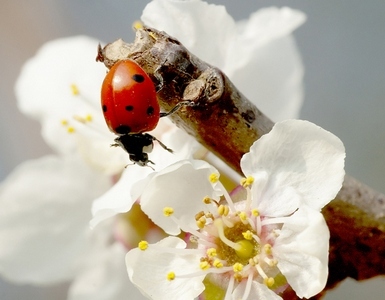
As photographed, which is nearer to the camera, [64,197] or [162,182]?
[162,182]

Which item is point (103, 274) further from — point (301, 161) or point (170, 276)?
Result: point (301, 161)

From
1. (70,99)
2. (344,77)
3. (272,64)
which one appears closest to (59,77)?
(70,99)

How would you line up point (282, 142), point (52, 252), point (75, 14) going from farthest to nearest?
point (75, 14)
point (52, 252)
point (282, 142)

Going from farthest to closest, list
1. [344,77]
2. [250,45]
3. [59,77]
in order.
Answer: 1. [344,77]
2. [59,77]
3. [250,45]

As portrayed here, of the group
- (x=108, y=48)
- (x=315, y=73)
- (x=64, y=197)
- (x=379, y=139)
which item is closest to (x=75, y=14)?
(x=315, y=73)

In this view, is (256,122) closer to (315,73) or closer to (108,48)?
(108,48)
